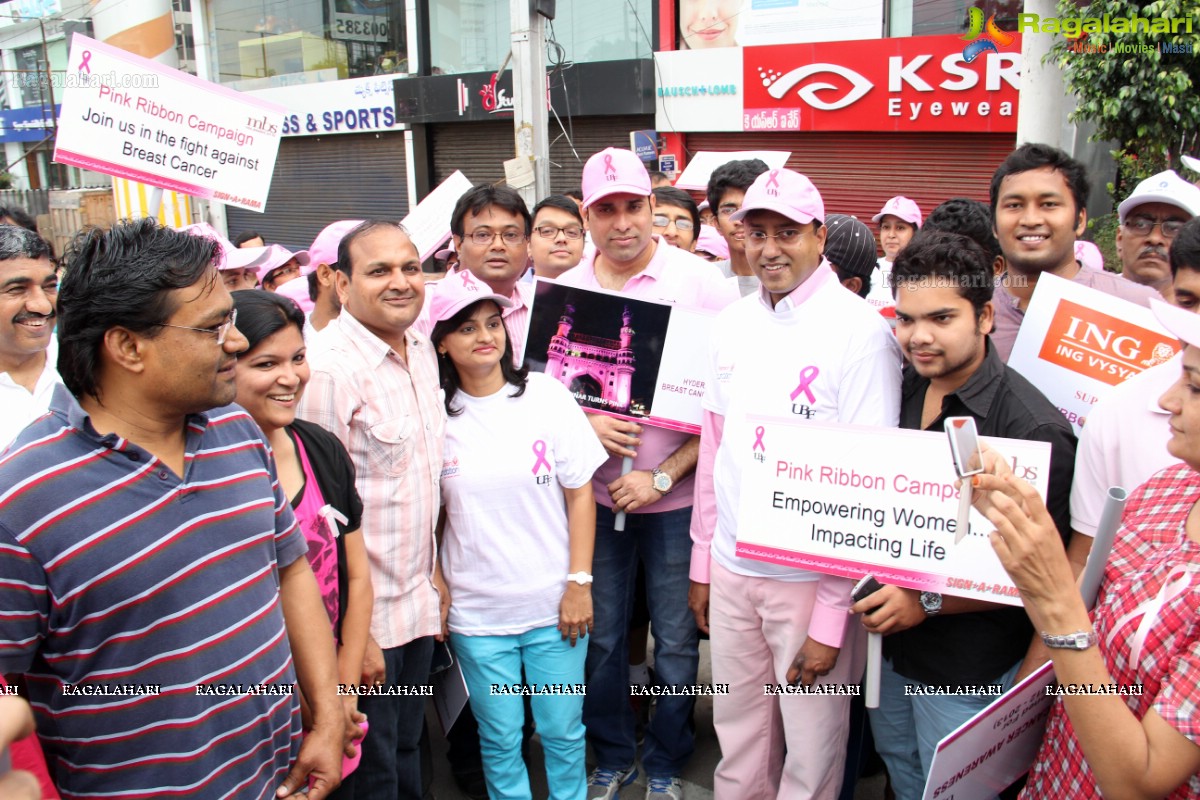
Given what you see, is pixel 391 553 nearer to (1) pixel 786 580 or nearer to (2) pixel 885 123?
(1) pixel 786 580

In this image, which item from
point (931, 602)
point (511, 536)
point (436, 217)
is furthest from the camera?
point (436, 217)

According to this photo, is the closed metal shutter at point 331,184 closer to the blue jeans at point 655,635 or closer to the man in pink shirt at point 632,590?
the man in pink shirt at point 632,590

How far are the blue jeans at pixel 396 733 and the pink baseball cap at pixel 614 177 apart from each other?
1.84 m

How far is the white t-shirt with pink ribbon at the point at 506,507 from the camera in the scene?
119 inches

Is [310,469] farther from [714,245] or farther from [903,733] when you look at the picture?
[714,245]

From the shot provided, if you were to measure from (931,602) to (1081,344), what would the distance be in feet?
3.07

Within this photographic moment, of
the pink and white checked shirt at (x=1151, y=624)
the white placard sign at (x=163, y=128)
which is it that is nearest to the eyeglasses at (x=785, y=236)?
the pink and white checked shirt at (x=1151, y=624)

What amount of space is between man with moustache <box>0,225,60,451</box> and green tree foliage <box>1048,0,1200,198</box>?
7.31 meters

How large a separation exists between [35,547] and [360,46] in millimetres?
18067

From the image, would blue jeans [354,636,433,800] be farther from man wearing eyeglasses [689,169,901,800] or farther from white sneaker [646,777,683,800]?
man wearing eyeglasses [689,169,901,800]

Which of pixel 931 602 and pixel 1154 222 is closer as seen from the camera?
pixel 931 602

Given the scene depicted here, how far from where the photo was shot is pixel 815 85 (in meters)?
11.9

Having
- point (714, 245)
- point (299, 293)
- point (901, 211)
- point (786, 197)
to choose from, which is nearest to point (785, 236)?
point (786, 197)

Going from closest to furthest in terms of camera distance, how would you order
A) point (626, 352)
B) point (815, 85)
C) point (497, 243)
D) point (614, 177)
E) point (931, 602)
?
point (931, 602), point (626, 352), point (614, 177), point (497, 243), point (815, 85)
